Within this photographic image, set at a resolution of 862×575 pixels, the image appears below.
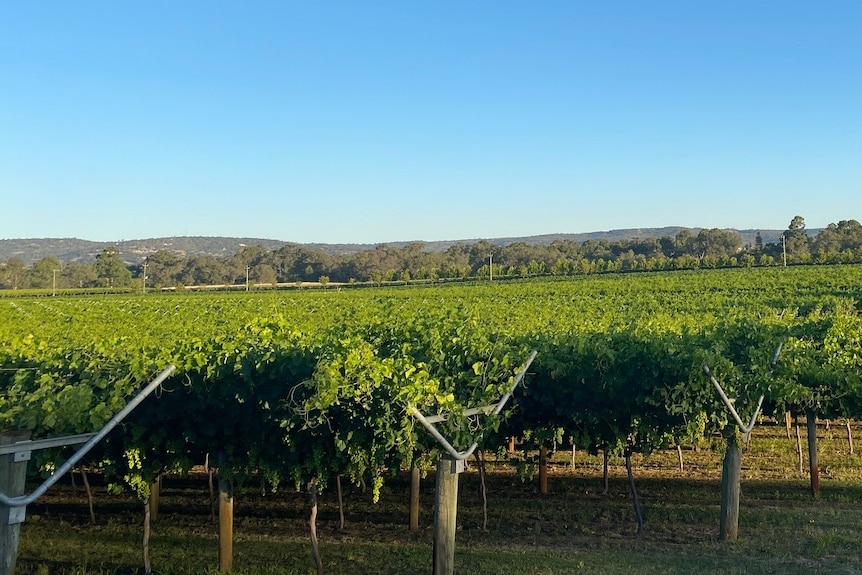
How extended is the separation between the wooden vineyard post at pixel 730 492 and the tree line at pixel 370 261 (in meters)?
73.5

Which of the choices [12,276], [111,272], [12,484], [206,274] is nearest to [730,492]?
[12,484]

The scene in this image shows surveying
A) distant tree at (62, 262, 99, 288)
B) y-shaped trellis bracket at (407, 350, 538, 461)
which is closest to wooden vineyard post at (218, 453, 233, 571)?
y-shaped trellis bracket at (407, 350, 538, 461)

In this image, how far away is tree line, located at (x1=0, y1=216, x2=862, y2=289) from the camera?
92.9m

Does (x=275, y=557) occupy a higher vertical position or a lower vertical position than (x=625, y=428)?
lower

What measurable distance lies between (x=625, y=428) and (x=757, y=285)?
119 ft

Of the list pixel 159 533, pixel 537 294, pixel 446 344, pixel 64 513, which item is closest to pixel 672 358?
pixel 446 344

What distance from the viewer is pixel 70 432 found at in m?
6.80

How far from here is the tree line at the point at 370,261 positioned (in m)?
92.9

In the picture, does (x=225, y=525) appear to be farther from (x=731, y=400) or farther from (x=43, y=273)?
(x=43, y=273)

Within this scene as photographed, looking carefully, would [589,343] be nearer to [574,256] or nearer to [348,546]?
[348,546]

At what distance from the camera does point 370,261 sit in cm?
10600

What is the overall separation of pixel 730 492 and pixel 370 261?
A: 96.6m

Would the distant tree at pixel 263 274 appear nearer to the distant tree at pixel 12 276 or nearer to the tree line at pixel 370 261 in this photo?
the tree line at pixel 370 261

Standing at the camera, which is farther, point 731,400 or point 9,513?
point 731,400
